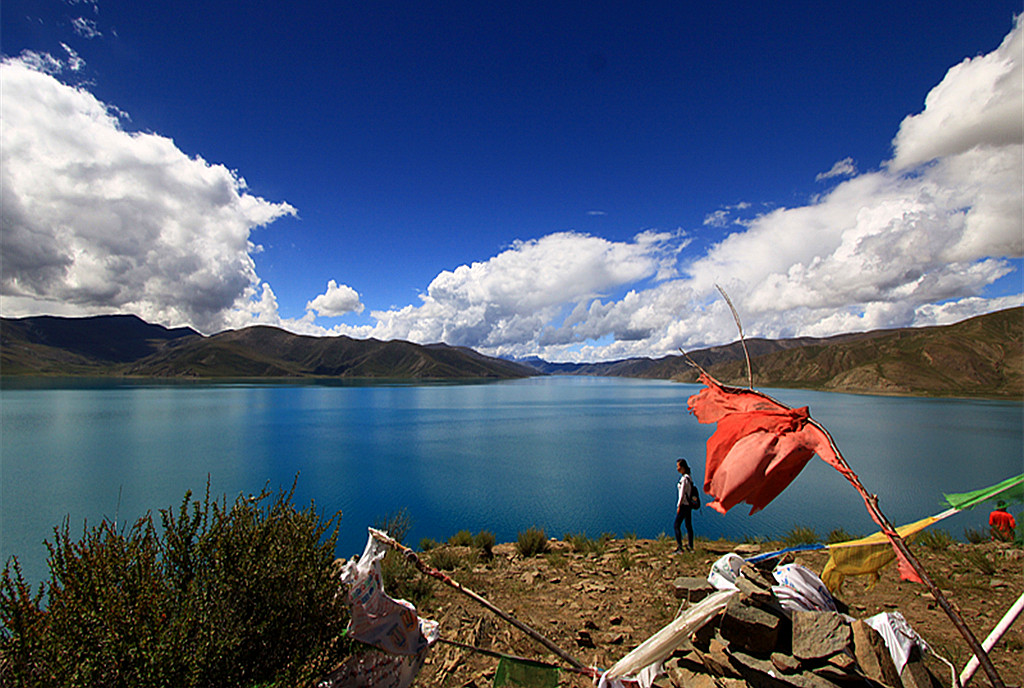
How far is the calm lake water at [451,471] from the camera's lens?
16.0 m

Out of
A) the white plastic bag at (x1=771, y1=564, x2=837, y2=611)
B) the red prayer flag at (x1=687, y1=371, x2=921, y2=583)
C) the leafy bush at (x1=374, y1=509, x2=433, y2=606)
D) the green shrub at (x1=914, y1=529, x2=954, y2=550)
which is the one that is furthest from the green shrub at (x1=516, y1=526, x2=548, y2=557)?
the red prayer flag at (x1=687, y1=371, x2=921, y2=583)

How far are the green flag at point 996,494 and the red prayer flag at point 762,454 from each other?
0.57 m

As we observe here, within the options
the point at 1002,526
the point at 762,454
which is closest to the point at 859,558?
the point at 762,454

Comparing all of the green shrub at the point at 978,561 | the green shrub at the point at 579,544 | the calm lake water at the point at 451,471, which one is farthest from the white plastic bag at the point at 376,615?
the green shrub at the point at 978,561

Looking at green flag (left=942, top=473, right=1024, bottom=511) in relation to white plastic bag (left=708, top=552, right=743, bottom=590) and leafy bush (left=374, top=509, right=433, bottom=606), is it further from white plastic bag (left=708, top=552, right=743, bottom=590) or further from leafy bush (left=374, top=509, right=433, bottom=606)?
leafy bush (left=374, top=509, right=433, bottom=606)

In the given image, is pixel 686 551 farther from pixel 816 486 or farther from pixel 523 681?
pixel 816 486

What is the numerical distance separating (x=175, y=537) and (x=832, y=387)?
148456 mm

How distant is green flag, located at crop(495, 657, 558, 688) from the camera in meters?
3.64

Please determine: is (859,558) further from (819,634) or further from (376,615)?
(376,615)

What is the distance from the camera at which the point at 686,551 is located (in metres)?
9.20

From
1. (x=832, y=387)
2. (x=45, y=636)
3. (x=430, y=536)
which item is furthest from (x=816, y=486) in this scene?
(x=832, y=387)

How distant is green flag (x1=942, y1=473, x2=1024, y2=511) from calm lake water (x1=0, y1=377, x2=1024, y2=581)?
9.04 metres

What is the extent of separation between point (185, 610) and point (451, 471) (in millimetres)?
21823

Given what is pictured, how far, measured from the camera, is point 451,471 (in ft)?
80.6
